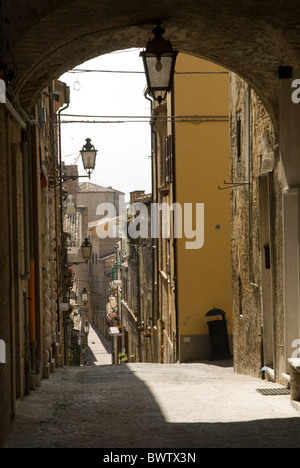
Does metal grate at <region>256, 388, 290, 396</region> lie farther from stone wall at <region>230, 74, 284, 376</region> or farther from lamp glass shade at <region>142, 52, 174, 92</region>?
lamp glass shade at <region>142, 52, 174, 92</region>

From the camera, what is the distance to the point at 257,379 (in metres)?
12.7

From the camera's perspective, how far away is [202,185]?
2075cm

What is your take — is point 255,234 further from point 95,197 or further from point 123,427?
point 95,197

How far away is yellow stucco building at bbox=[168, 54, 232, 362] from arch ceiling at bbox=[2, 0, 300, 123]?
34.5 feet

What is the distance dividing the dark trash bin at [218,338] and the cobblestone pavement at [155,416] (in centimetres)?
777

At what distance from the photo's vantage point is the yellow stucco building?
67.8ft

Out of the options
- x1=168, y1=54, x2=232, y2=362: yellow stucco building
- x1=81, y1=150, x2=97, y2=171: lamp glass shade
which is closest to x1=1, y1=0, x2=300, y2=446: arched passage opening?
x1=81, y1=150, x2=97, y2=171: lamp glass shade

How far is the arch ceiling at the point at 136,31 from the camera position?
7.05 meters

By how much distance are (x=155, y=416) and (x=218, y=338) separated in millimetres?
12050

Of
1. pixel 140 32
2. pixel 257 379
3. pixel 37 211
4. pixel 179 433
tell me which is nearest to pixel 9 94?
pixel 140 32

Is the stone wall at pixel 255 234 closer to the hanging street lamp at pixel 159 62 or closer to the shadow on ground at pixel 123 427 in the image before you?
the shadow on ground at pixel 123 427

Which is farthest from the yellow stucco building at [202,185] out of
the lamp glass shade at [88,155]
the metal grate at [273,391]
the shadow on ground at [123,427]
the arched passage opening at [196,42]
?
the shadow on ground at [123,427]

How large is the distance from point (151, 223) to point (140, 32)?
19978 millimetres
